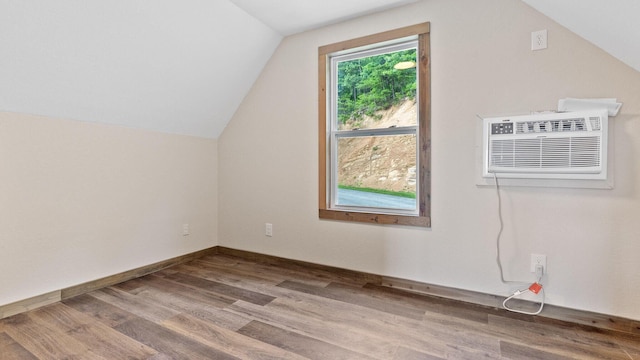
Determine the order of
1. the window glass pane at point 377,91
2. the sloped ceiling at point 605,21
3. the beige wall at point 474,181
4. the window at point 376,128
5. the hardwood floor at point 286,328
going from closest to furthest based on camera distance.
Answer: the sloped ceiling at point 605,21, the hardwood floor at point 286,328, the beige wall at point 474,181, the window at point 376,128, the window glass pane at point 377,91

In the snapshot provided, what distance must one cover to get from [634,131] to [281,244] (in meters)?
2.65

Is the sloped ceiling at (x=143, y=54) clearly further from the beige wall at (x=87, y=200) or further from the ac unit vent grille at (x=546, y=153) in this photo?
the ac unit vent grille at (x=546, y=153)

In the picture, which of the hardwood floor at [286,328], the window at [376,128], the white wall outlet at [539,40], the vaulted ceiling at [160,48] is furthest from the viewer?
the window at [376,128]

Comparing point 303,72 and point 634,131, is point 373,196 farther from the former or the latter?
point 634,131

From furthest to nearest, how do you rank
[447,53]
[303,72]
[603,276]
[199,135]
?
1. [199,135]
2. [303,72]
3. [447,53]
4. [603,276]

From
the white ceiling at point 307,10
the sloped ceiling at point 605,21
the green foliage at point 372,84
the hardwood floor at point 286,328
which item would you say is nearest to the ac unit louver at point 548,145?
the sloped ceiling at point 605,21

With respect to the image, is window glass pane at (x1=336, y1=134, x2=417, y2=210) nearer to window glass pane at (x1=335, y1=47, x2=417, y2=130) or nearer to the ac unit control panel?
window glass pane at (x1=335, y1=47, x2=417, y2=130)

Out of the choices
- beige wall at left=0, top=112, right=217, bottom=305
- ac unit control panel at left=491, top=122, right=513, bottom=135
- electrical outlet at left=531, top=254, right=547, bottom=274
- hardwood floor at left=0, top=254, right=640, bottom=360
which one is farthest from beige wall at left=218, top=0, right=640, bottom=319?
beige wall at left=0, top=112, right=217, bottom=305

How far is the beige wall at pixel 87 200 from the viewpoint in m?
1.93

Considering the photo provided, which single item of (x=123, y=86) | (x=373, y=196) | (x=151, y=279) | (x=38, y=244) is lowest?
(x=151, y=279)

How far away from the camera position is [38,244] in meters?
2.03

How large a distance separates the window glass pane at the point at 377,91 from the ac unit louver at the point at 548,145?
644 mm

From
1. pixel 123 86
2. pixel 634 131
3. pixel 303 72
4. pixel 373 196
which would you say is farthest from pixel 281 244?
pixel 634 131

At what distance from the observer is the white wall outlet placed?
189cm
